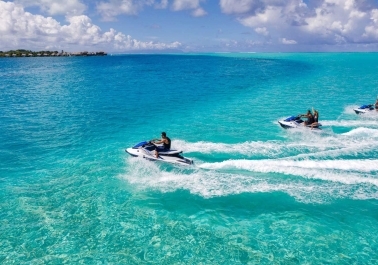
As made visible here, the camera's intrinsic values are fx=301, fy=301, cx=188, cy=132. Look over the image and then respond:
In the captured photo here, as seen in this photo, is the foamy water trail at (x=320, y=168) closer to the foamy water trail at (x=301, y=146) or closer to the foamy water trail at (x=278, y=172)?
the foamy water trail at (x=278, y=172)

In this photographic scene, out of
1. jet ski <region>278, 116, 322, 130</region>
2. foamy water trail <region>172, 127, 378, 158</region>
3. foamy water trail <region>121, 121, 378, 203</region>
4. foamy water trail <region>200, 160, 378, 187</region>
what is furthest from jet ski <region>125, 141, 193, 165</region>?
jet ski <region>278, 116, 322, 130</region>

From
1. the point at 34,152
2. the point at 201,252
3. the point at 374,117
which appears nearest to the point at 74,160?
the point at 34,152

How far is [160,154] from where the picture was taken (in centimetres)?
2394

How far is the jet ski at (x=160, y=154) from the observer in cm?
2323

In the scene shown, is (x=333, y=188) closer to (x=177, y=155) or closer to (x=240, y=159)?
(x=240, y=159)

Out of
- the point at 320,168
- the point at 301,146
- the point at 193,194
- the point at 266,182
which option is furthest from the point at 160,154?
the point at 301,146

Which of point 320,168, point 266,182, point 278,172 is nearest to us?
point 266,182

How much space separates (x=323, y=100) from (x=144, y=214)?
4327 centimetres

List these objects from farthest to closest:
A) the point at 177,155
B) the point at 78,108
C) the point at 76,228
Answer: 1. the point at 78,108
2. the point at 177,155
3. the point at 76,228

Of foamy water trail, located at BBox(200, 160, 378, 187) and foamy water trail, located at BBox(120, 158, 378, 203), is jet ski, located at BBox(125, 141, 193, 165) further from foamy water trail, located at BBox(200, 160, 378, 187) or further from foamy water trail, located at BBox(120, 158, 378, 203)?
foamy water trail, located at BBox(200, 160, 378, 187)

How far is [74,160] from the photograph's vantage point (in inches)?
985

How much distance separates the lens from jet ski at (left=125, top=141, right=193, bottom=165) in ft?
76.2

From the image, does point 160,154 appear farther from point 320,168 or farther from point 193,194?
point 320,168

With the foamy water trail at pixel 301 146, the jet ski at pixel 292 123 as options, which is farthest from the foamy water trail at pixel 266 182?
the jet ski at pixel 292 123
